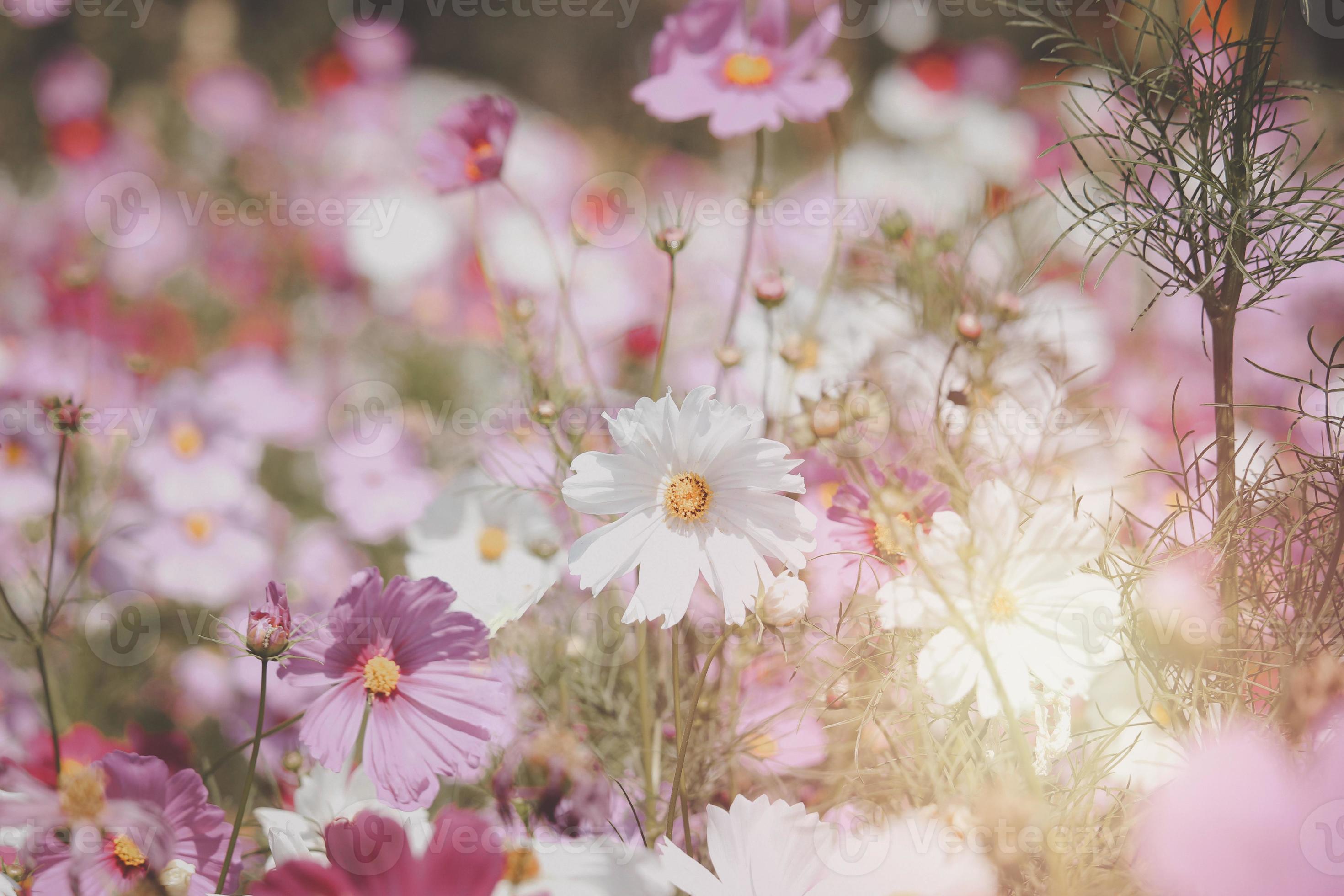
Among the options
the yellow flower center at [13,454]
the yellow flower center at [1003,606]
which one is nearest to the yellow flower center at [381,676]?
the yellow flower center at [1003,606]

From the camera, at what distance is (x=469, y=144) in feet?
1.50

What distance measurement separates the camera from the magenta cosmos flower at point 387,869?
0.82 ft

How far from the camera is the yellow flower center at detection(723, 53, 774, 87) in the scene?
465mm

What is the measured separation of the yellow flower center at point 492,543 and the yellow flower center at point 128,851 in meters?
0.19

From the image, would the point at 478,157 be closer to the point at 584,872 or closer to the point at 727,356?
the point at 727,356

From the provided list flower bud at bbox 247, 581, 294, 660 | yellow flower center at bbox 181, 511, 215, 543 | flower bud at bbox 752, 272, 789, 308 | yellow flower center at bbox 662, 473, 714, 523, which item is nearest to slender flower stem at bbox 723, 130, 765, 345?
flower bud at bbox 752, 272, 789, 308

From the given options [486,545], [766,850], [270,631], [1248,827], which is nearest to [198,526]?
[486,545]

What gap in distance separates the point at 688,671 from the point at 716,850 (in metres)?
0.11

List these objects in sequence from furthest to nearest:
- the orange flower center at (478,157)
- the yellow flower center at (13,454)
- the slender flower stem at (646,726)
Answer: the yellow flower center at (13,454) < the orange flower center at (478,157) < the slender flower stem at (646,726)

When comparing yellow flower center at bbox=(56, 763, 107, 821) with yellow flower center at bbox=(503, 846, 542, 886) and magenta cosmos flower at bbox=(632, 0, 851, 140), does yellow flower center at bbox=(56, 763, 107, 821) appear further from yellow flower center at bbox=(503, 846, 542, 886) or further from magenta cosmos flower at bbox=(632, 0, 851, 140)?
magenta cosmos flower at bbox=(632, 0, 851, 140)

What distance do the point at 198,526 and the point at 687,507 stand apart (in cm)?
46

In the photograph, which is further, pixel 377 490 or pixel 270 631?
pixel 377 490

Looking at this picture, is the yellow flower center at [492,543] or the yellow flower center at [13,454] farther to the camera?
the yellow flower center at [13,454]

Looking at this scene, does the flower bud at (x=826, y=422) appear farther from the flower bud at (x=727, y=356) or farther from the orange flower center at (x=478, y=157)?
the orange flower center at (x=478, y=157)
